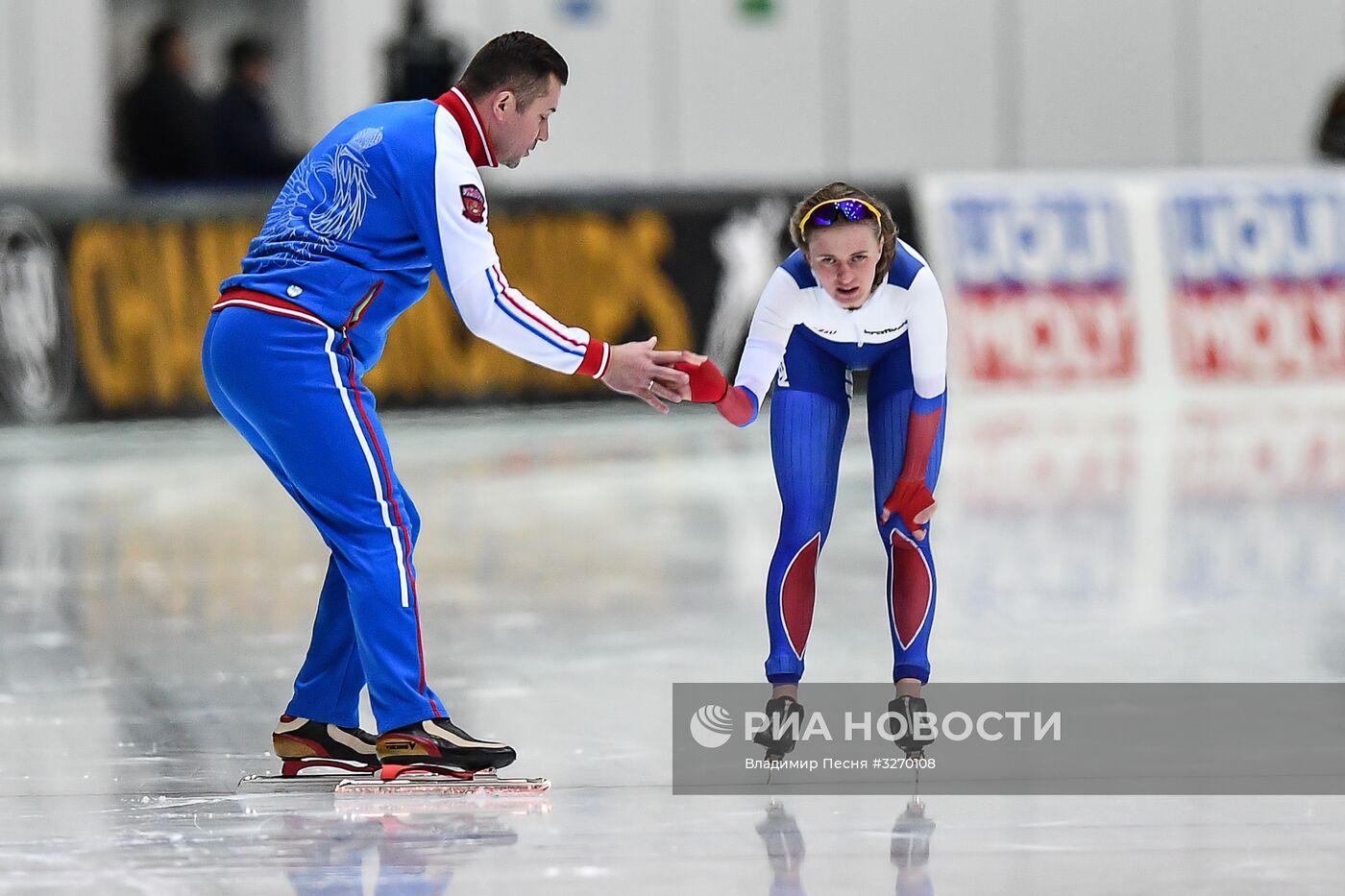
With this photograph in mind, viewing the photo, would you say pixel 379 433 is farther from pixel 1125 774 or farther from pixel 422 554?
pixel 422 554

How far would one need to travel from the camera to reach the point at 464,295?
4496 mm

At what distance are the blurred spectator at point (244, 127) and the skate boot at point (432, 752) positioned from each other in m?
12.1

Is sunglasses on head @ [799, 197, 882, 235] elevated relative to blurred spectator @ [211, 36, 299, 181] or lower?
lower

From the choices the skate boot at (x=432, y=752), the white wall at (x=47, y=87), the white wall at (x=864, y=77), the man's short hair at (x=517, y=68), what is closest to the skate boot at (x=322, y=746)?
the skate boot at (x=432, y=752)

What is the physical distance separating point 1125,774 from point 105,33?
1663 centimetres

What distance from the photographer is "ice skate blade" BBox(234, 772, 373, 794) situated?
15.3ft

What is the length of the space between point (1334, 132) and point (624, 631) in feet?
37.6

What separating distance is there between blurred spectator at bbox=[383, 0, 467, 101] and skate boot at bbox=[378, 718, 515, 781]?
10.6 metres

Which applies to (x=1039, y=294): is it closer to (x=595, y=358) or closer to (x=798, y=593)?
(x=798, y=593)

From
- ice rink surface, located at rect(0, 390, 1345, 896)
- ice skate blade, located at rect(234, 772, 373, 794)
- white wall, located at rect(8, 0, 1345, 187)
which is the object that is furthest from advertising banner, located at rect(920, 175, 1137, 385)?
ice skate blade, located at rect(234, 772, 373, 794)

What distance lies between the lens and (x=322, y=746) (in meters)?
4.89

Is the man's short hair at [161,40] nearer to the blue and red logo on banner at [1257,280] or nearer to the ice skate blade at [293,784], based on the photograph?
the blue and red logo on banner at [1257,280]

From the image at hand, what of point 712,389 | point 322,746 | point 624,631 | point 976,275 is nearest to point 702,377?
point 712,389

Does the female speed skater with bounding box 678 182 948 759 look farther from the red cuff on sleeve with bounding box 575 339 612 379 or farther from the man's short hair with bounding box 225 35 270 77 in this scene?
the man's short hair with bounding box 225 35 270 77
